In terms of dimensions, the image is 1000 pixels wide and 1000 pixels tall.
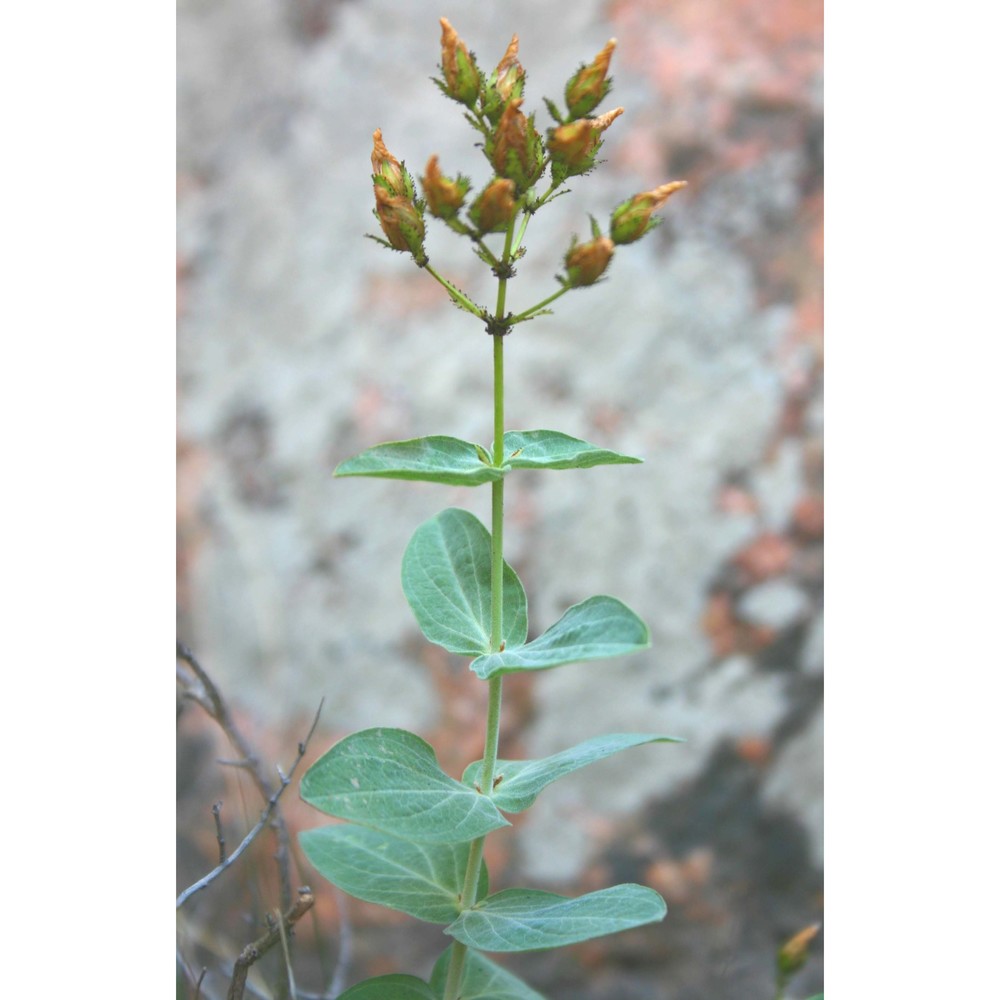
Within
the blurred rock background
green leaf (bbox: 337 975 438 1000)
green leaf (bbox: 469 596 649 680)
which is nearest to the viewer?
green leaf (bbox: 469 596 649 680)

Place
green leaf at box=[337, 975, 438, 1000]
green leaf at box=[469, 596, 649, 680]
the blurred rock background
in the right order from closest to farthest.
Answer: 1. green leaf at box=[469, 596, 649, 680]
2. green leaf at box=[337, 975, 438, 1000]
3. the blurred rock background

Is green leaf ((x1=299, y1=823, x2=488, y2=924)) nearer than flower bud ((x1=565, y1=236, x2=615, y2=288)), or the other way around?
flower bud ((x1=565, y1=236, x2=615, y2=288))

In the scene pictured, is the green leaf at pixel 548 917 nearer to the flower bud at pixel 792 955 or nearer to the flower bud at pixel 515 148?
the flower bud at pixel 792 955

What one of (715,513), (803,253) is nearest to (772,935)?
(715,513)

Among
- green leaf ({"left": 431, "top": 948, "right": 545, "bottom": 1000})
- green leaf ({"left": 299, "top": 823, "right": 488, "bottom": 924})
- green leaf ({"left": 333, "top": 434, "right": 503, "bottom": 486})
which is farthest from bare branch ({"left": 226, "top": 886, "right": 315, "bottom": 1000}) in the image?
green leaf ({"left": 333, "top": 434, "right": 503, "bottom": 486})

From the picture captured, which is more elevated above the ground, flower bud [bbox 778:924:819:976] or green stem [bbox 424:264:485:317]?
green stem [bbox 424:264:485:317]

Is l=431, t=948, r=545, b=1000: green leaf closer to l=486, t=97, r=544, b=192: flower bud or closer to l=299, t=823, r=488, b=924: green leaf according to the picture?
l=299, t=823, r=488, b=924: green leaf

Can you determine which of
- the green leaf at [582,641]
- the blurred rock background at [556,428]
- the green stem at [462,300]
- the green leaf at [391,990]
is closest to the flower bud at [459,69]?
the green stem at [462,300]

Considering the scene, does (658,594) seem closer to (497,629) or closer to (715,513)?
(715,513)
